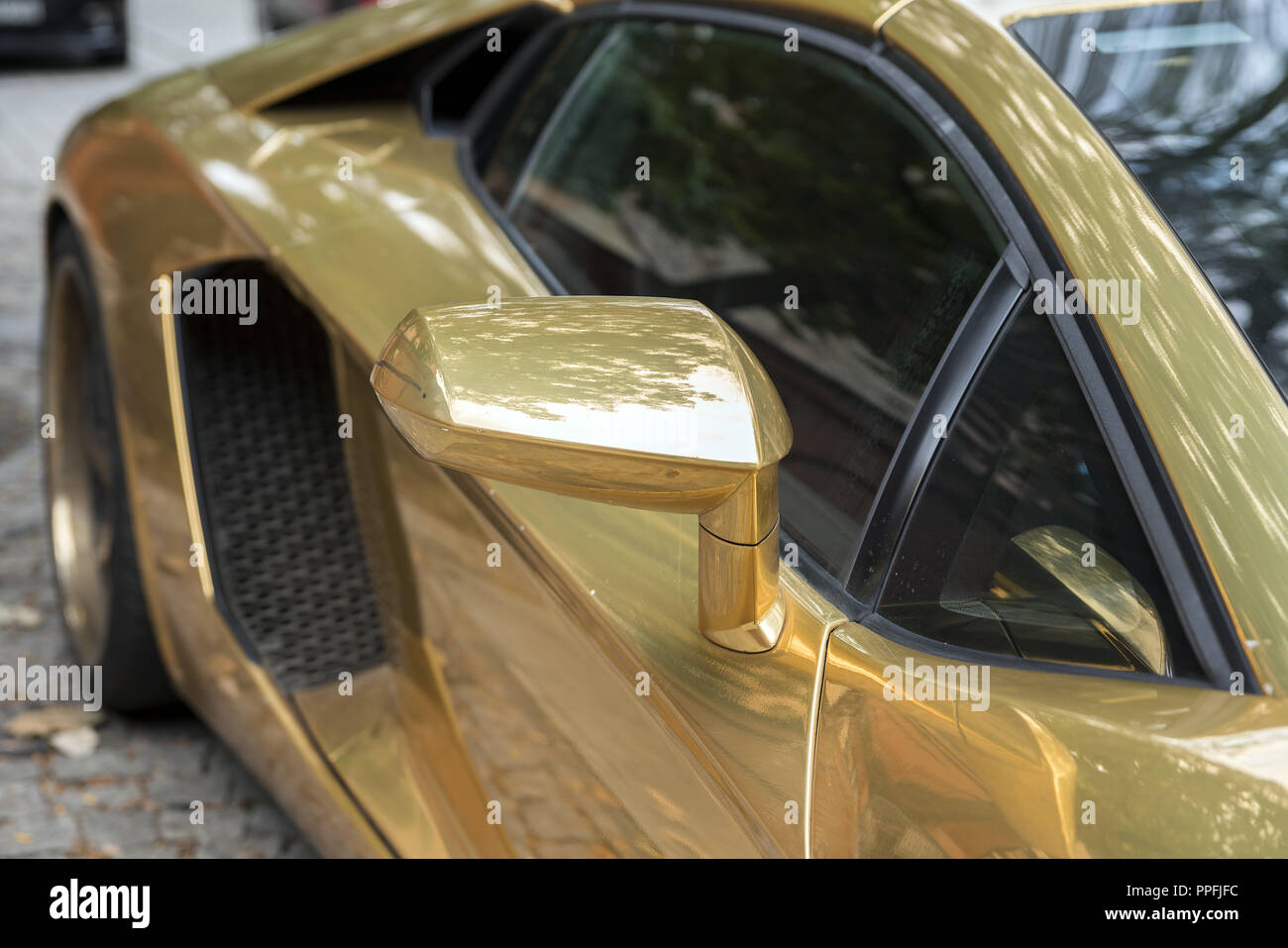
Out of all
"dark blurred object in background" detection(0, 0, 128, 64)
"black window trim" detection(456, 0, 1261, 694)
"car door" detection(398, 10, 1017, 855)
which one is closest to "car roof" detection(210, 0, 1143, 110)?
"car door" detection(398, 10, 1017, 855)

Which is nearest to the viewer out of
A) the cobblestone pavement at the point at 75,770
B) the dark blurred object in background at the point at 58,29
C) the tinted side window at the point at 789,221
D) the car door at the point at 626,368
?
the car door at the point at 626,368

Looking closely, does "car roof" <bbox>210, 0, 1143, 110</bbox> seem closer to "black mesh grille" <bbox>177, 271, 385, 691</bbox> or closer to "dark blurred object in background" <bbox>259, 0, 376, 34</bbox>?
"black mesh grille" <bbox>177, 271, 385, 691</bbox>

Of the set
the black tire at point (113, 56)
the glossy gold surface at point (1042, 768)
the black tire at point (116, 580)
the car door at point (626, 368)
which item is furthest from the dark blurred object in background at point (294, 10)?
the glossy gold surface at point (1042, 768)

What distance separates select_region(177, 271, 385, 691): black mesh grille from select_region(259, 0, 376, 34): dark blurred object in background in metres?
6.08

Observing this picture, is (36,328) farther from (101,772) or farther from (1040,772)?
(1040,772)

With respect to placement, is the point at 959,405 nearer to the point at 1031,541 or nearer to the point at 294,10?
the point at 1031,541

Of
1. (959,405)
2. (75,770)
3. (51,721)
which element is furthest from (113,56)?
(959,405)

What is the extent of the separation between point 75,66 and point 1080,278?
32.0ft

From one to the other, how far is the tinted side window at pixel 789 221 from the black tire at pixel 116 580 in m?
0.81

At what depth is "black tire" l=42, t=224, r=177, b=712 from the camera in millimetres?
2145

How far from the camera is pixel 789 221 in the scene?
172 cm

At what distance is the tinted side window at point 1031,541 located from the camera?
1115 millimetres

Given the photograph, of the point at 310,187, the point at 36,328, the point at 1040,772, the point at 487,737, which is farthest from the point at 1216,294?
the point at 36,328

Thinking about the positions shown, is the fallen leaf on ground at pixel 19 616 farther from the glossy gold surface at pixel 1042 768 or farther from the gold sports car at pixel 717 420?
the glossy gold surface at pixel 1042 768
